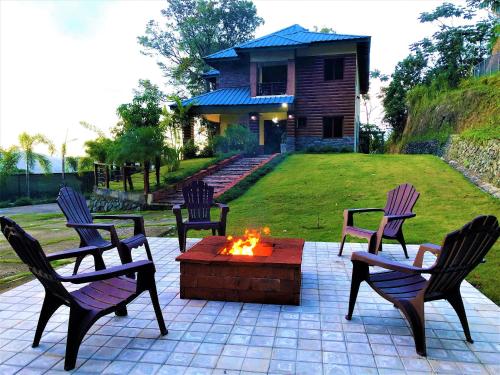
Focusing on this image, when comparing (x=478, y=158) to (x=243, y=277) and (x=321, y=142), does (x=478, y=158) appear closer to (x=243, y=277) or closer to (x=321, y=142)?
(x=321, y=142)

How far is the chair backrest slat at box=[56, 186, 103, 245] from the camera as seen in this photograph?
411cm

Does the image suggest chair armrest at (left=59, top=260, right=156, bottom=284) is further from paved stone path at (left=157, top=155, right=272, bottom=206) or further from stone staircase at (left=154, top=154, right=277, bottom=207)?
paved stone path at (left=157, top=155, right=272, bottom=206)

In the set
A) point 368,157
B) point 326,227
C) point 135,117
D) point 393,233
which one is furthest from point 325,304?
point 135,117

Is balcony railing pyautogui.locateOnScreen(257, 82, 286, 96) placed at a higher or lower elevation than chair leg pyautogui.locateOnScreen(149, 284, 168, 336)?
higher

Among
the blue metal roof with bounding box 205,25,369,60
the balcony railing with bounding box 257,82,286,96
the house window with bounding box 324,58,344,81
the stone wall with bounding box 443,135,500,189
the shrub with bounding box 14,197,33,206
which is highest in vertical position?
the blue metal roof with bounding box 205,25,369,60

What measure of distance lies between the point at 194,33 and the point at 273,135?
39.7 feet

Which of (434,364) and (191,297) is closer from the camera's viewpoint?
(434,364)

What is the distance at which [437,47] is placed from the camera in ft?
69.1

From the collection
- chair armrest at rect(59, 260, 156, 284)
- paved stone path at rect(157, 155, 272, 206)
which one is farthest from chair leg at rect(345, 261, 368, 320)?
paved stone path at rect(157, 155, 272, 206)

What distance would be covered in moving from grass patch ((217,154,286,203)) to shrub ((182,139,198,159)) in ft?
20.0

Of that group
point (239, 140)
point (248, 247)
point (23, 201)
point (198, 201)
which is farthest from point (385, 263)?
point (23, 201)

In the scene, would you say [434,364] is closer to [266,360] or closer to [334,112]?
[266,360]

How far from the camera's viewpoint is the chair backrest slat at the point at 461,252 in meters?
2.42

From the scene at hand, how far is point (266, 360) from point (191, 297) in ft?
4.33
